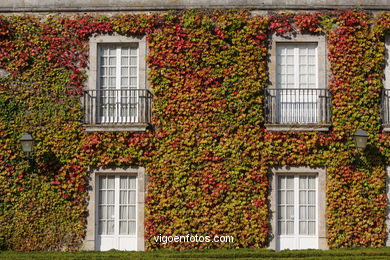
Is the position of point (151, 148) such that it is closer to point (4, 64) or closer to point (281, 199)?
point (281, 199)

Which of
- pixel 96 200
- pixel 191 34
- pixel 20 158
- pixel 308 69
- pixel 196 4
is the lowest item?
pixel 96 200

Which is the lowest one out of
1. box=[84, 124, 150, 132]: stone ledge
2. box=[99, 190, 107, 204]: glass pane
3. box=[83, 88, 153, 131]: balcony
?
box=[99, 190, 107, 204]: glass pane

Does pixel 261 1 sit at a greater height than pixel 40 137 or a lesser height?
greater

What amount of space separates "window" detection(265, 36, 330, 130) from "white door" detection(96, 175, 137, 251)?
382 cm

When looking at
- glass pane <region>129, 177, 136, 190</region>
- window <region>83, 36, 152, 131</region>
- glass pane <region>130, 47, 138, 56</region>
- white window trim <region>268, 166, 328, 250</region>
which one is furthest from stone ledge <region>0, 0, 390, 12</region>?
glass pane <region>129, 177, 136, 190</region>

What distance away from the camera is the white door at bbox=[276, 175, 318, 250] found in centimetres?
1239

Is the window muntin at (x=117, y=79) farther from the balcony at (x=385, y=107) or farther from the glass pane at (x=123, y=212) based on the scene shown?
the balcony at (x=385, y=107)

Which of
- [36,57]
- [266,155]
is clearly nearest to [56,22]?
[36,57]

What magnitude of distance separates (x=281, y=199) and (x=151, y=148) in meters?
3.37

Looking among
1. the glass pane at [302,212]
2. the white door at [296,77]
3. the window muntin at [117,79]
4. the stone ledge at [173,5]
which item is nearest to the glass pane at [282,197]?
the glass pane at [302,212]

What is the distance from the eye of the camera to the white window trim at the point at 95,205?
1234 centimetres

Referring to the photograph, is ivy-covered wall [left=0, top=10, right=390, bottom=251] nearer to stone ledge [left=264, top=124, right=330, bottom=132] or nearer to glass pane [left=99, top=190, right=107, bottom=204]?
stone ledge [left=264, top=124, right=330, bottom=132]

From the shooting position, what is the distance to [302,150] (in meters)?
12.2

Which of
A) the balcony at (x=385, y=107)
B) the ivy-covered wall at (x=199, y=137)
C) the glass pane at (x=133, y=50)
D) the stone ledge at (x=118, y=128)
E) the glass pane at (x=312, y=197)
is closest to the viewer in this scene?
the ivy-covered wall at (x=199, y=137)
